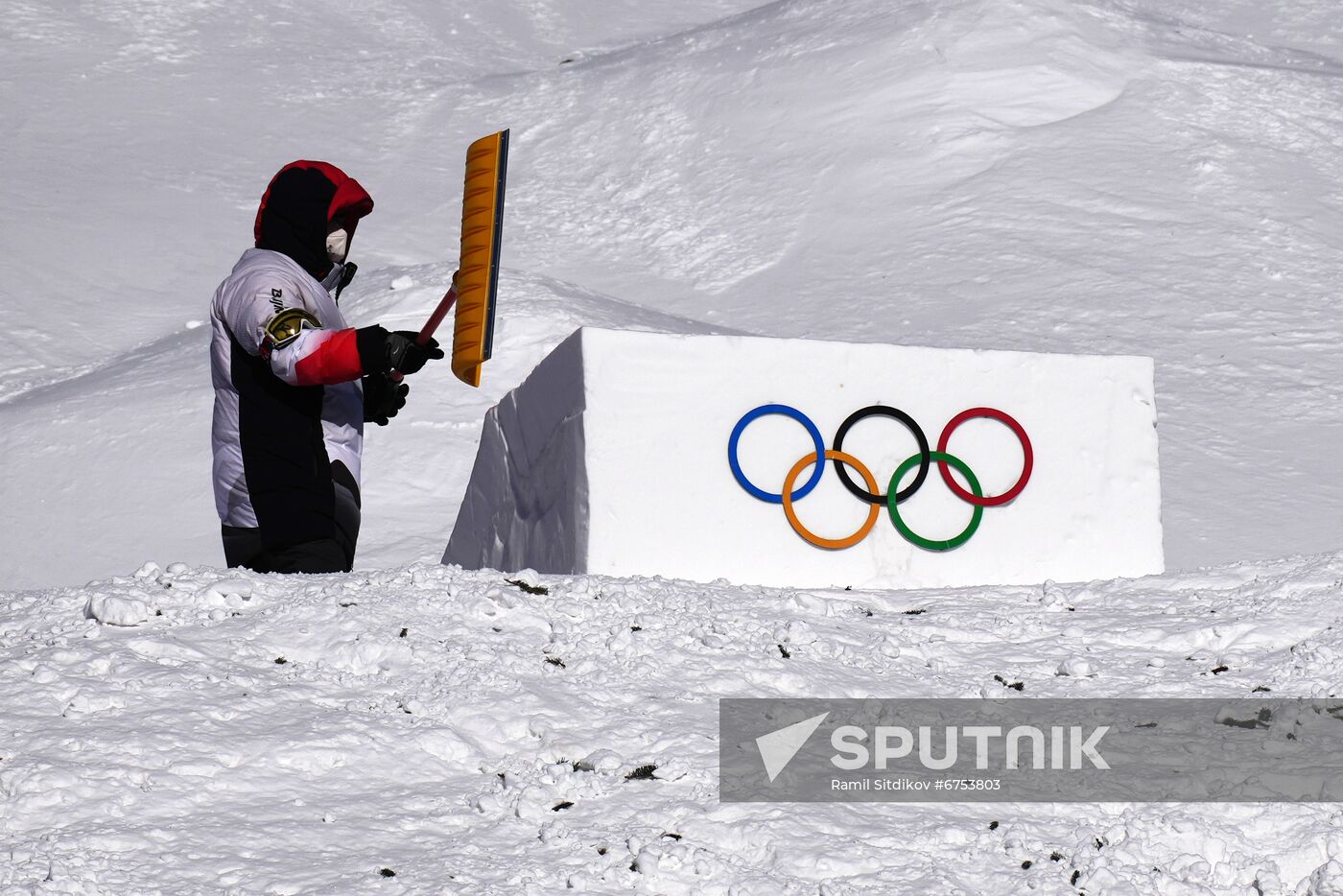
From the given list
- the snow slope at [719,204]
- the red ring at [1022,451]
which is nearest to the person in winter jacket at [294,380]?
the red ring at [1022,451]

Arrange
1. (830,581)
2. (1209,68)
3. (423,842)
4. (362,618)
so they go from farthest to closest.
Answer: (1209,68), (830,581), (362,618), (423,842)

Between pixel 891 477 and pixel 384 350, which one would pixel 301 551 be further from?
pixel 891 477

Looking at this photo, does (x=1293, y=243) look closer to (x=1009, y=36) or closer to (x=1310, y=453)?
(x=1310, y=453)

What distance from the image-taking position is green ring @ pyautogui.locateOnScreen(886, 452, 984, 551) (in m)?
5.01

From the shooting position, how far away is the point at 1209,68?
15.1m

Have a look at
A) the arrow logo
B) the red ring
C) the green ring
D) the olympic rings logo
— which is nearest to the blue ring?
the olympic rings logo

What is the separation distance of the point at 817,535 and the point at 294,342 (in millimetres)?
1663

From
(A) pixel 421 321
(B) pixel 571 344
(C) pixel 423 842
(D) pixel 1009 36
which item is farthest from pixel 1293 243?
(C) pixel 423 842

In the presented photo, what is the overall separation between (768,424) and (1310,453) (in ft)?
16.9

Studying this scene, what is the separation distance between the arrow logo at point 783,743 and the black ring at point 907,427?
1.45 metres

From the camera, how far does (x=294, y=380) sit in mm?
4258

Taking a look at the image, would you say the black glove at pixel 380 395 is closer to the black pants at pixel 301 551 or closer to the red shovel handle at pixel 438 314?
the red shovel handle at pixel 438 314

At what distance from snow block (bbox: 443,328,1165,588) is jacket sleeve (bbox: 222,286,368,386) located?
0.87 metres

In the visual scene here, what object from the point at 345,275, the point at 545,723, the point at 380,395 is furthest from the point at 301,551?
the point at 545,723
